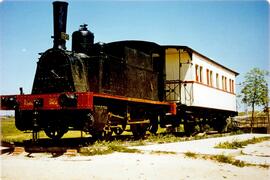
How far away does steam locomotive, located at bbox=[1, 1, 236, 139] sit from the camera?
9.33 meters

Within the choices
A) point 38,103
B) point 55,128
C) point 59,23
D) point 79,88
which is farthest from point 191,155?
point 59,23

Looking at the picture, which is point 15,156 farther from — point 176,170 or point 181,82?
point 181,82

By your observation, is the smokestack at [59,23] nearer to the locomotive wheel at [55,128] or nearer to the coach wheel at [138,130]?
the locomotive wheel at [55,128]

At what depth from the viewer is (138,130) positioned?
13367 millimetres

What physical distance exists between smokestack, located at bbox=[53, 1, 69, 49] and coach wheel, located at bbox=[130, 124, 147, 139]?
451 centimetres

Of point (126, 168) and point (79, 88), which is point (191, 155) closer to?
point (126, 168)

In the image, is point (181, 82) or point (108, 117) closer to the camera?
point (108, 117)

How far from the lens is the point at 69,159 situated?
7.24 m

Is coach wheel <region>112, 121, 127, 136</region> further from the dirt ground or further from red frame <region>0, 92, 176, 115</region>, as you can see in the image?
the dirt ground

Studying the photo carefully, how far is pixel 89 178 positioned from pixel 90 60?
5.66 meters

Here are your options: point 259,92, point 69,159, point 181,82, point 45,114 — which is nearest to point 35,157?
point 69,159

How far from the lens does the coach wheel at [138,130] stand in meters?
12.9

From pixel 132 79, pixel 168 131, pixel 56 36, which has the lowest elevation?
pixel 168 131

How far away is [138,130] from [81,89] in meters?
4.08
